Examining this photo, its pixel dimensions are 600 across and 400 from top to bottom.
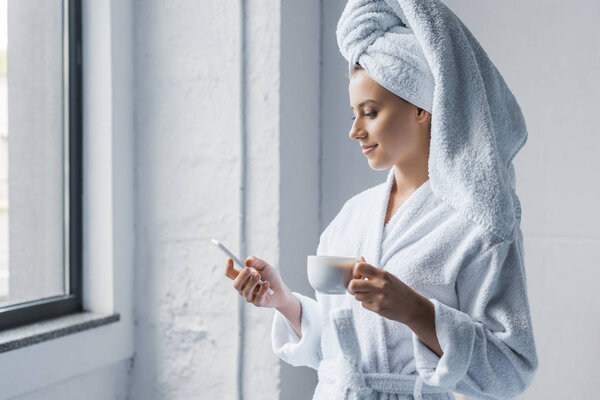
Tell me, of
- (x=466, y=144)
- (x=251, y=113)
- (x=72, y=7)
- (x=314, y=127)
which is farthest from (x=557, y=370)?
(x=72, y=7)

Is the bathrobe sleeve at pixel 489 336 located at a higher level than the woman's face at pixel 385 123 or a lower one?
lower

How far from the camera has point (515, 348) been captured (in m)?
0.90

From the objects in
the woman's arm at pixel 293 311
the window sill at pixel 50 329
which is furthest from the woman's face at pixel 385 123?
the window sill at pixel 50 329

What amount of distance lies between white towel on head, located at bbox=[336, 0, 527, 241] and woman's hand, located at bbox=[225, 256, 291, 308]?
1.24 ft

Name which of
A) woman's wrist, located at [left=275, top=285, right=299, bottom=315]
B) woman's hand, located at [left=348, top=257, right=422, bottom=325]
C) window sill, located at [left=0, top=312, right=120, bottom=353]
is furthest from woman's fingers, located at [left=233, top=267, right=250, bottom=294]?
window sill, located at [left=0, top=312, right=120, bottom=353]

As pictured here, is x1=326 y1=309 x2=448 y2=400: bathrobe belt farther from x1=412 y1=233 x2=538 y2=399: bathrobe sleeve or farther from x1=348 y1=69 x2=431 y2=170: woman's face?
x1=348 y1=69 x2=431 y2=170: woman's face

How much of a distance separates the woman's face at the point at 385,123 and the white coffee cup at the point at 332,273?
239 mm

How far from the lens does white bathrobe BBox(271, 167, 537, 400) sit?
0.89m

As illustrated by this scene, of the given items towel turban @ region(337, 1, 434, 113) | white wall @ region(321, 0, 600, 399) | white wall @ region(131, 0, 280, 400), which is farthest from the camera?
white wall @ region(131, 0, 280, 400)

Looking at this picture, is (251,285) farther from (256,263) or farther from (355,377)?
(355,377)

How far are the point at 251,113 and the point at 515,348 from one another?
106 cm

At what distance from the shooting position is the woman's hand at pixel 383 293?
847 millimetres

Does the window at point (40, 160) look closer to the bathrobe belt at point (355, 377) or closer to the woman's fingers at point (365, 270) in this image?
the bathrobe belt at point (355, 377)

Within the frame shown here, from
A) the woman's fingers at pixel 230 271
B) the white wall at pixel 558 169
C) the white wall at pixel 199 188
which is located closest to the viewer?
the woman's fingers at pixel 230 271
